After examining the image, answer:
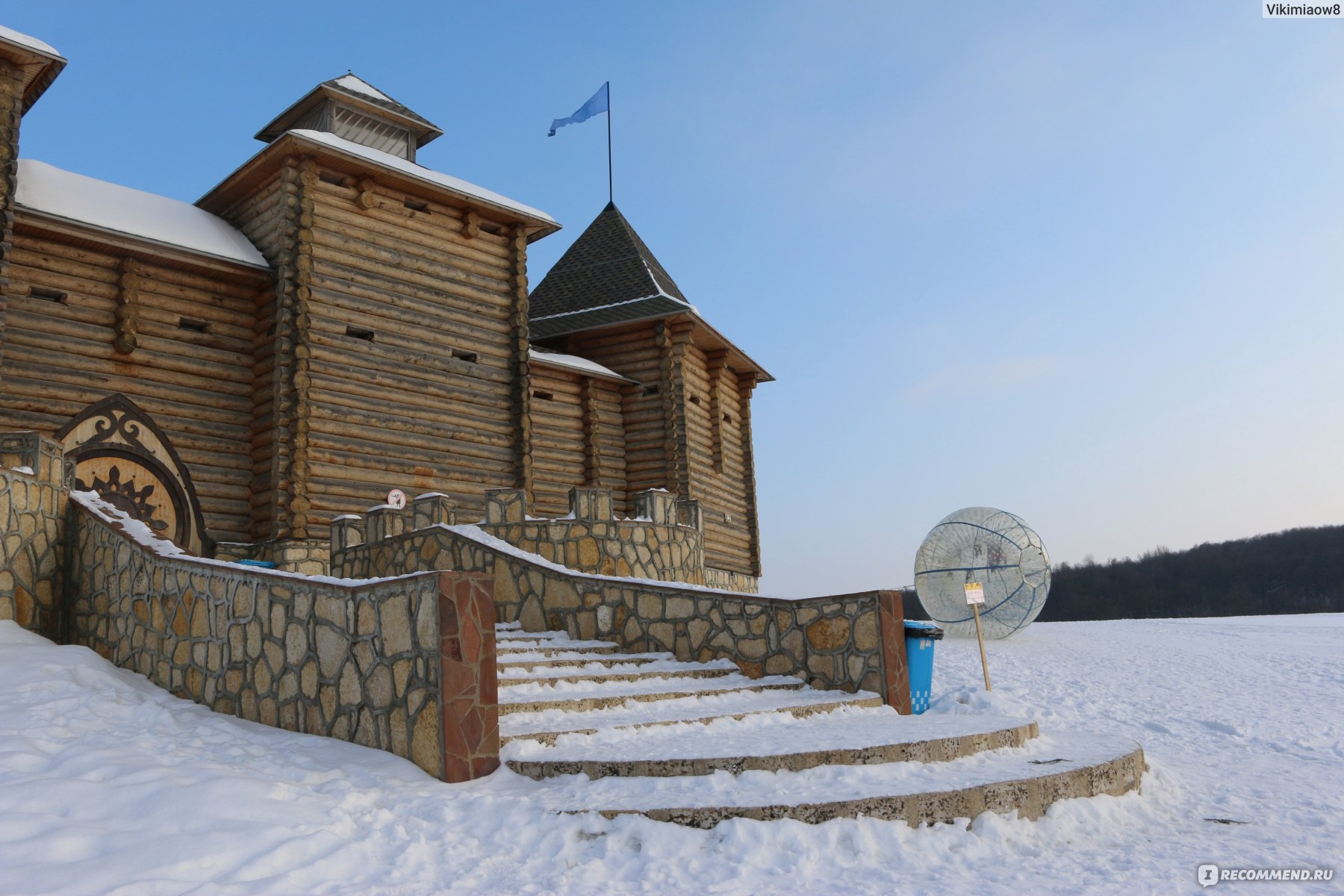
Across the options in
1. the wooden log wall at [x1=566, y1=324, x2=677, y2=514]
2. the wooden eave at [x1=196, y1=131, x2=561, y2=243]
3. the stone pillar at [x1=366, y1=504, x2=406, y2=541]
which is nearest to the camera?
the stone pillar at [x1=366, y1=504, x2=406, y2=541]

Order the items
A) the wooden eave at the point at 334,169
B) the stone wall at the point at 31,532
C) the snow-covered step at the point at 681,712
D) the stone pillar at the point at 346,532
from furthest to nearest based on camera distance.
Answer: the wooden eave at the point at 334,169 → the stone pillar at the point at 346,532 → the stone wall at the point at 31,532 → the snow-covered step at the point at 681,712

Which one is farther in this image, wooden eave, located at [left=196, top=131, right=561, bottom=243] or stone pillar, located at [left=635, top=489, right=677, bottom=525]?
wooden eave, located at [left=196, top=131, right=561, bottom=243]

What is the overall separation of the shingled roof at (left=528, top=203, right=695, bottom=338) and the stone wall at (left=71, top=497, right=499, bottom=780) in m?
13.0

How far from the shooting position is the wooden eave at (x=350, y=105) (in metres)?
17.7

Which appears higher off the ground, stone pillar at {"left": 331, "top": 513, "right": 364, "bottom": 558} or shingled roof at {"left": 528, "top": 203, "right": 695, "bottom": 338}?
shingled roof at {"left": 528, "top": 203, "right": 695, "bottom": 338}

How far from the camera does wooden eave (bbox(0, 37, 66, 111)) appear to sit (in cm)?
1187

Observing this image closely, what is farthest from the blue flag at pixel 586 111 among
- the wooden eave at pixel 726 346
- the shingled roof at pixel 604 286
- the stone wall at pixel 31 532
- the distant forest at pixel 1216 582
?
the distant forest at pixel 1216 582

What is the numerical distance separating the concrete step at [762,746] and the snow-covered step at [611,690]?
67 cm

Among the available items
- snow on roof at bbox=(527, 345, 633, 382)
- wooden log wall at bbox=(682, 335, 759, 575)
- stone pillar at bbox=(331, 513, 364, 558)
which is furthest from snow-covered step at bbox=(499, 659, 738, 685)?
wooden log wall at bbox=(682, 335, 759, 575)

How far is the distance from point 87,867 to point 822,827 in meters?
3.11

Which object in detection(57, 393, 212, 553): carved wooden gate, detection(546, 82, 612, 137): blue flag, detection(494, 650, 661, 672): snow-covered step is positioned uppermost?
detection(546, 82, 612, 137): blue flag

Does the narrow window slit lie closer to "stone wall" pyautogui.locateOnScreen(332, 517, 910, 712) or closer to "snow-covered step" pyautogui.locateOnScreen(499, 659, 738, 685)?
"stone wall" pyautogui.locateOnScreen(332, 517, 910, 712)

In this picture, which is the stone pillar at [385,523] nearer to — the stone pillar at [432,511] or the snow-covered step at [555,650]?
the stone pillar at [432,511]

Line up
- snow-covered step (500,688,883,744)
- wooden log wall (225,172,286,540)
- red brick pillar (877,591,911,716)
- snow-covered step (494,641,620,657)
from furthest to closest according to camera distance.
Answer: wooden log wall (225,172,286,540)
snow-covered step (494,641,620,657)
red brick pillar (877,591,911,716)
snow-covered step (500,688,883,744)
